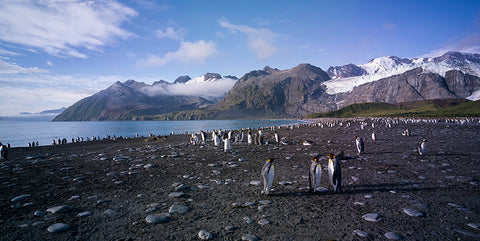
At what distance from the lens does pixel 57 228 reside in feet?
14.5

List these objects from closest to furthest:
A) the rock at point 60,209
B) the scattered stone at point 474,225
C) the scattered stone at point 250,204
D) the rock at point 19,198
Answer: the scattered stone at point 474,225 < the rock at point 60,209 < the scattered stone at point 250,204 < the rock at point 19,198

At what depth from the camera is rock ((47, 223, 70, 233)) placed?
4.36 m

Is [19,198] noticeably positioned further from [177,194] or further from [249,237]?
[249,237]

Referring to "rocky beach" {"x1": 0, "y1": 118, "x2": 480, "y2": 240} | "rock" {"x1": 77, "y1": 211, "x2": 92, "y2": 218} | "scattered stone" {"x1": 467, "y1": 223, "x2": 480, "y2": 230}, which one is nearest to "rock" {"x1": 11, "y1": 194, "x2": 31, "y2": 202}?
"rocky beach" {"x1": 0, "y1": 118, "x2": 480, "y2": 240}

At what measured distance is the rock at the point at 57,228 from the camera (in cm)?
436

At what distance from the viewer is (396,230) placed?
4363 millimetres

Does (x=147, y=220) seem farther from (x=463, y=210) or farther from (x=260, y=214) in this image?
(x=463, y=210)

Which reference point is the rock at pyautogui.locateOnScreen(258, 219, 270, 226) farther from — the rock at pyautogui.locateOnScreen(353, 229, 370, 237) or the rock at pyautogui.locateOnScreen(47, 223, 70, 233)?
the rock at pyautogui.locateOnScreen(47, 223, 70, 233)

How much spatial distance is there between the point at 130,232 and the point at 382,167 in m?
9.95

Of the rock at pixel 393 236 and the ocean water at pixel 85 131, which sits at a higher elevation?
the rock at pixel 393 236

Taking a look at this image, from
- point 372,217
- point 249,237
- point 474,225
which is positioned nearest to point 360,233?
point 372,217

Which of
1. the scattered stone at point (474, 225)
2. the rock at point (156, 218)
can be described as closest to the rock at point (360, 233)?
the scattered stone at point (474, 225)

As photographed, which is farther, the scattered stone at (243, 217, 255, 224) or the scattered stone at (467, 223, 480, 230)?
the scattered stone at (243, 217, 255, 224)

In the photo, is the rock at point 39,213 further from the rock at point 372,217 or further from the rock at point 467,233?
the rock at point 467,233
